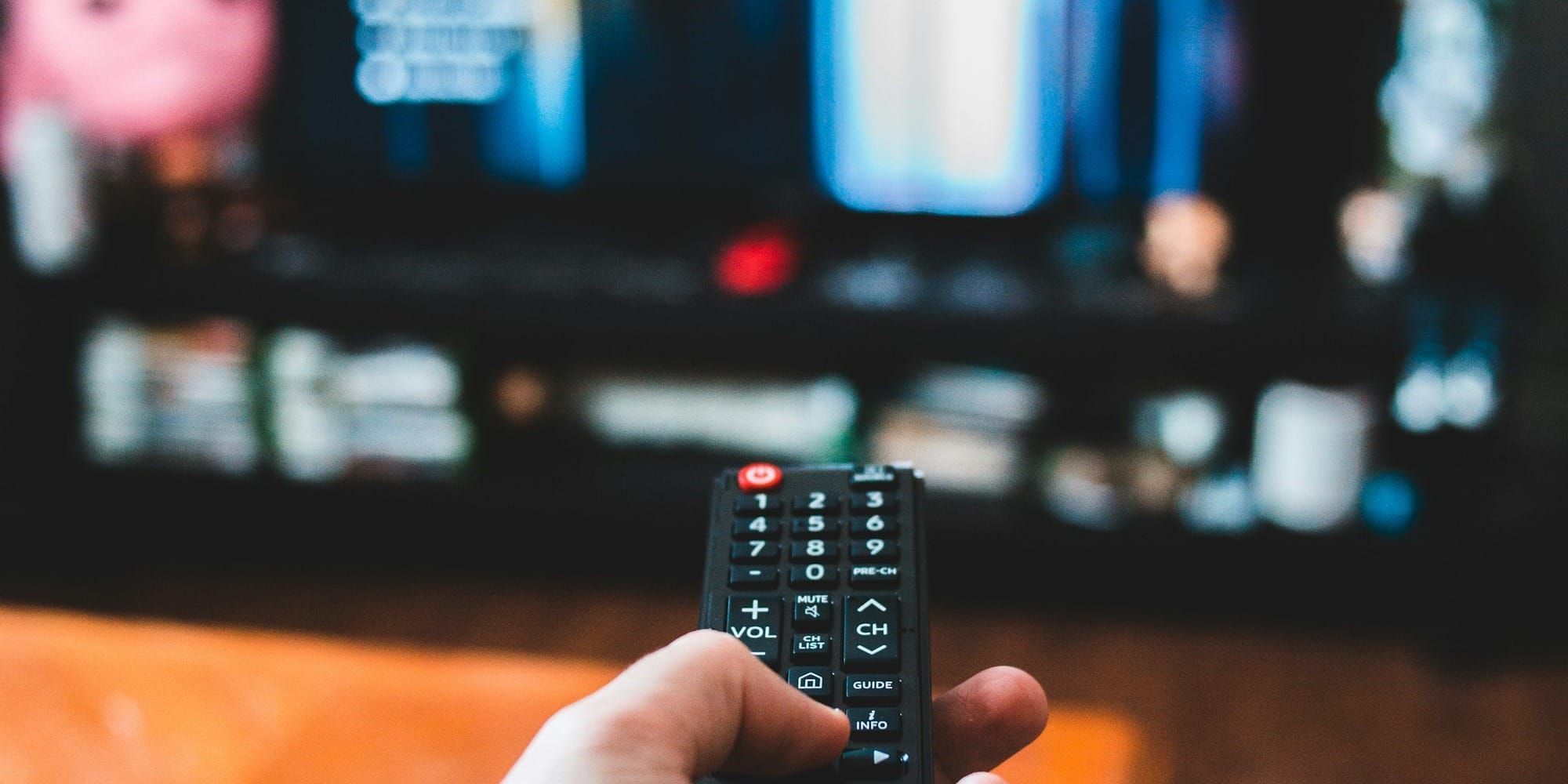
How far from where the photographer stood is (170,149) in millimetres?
1885

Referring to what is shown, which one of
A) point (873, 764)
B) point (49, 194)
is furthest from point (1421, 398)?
point (49, 194)

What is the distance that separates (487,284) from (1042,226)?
2.25 feet

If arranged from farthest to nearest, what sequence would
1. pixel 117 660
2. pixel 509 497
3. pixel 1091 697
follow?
1. pixel 509 497
2. pixel 1091 697
3. pixel 117 660

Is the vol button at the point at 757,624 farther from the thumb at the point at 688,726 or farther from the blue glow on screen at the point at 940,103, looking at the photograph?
the blue glow on screen at the point at 940,103

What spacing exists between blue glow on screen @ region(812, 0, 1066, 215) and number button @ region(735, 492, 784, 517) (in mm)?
1125

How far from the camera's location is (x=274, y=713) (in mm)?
651

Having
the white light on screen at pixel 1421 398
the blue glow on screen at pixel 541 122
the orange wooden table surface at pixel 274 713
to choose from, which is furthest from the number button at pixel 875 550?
the blue glow on screen at pixel 541 122

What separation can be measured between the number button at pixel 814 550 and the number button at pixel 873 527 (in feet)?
0.04

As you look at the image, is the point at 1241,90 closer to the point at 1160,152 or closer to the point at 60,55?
the point at 1160,152

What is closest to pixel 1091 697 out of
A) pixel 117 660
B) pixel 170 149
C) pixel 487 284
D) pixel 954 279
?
pixel 954 279

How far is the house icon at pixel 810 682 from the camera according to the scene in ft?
1.83

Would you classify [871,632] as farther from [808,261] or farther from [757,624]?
[808,261]

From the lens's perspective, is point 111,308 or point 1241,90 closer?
point 1241,90

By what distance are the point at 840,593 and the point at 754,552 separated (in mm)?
43
